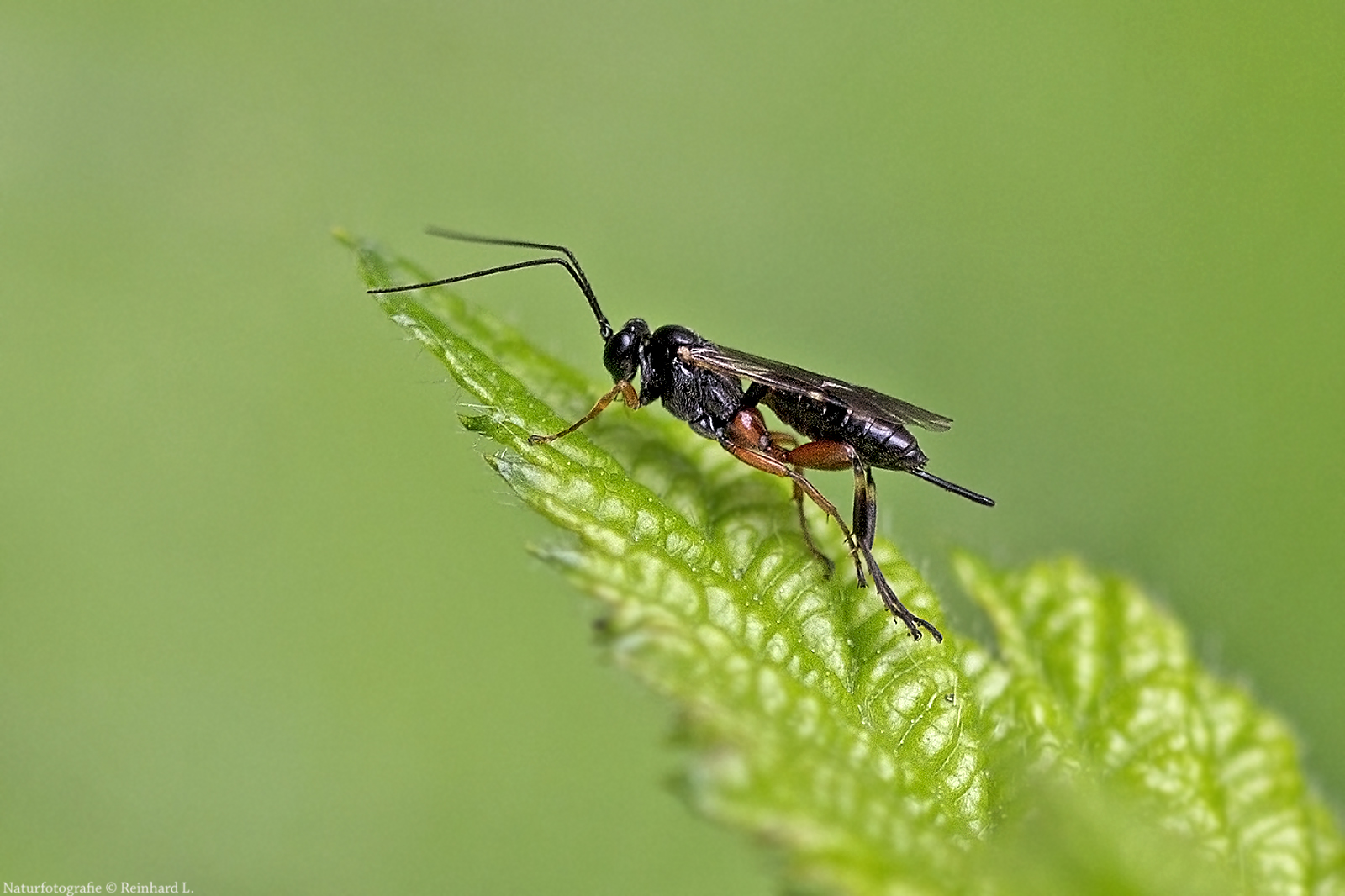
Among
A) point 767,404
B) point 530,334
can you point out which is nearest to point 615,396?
point 767,404

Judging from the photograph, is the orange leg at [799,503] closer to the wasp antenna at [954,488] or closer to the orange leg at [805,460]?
the orange leg at [805,460]

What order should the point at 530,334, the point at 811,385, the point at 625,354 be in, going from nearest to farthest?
the point at 811,385 → the point at 625,354 → the point at 530,334

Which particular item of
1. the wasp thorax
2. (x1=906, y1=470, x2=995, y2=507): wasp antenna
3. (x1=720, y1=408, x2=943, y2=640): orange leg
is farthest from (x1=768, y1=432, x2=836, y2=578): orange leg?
the wasp thorax

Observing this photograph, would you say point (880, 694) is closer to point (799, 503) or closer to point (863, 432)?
point (799, 503)

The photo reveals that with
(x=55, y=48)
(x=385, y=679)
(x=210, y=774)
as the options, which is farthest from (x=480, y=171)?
(x=210, y=774)

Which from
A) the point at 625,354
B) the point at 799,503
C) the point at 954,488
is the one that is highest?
the point at 625,354

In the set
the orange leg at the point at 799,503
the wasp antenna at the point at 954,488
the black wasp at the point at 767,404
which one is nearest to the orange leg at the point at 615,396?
the black wasp at the point at 767,404

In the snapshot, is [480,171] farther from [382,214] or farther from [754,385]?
[754,385]

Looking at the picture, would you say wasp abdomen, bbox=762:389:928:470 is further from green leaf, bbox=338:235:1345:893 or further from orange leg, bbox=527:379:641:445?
orange leg, bbox=527:379:641:445
